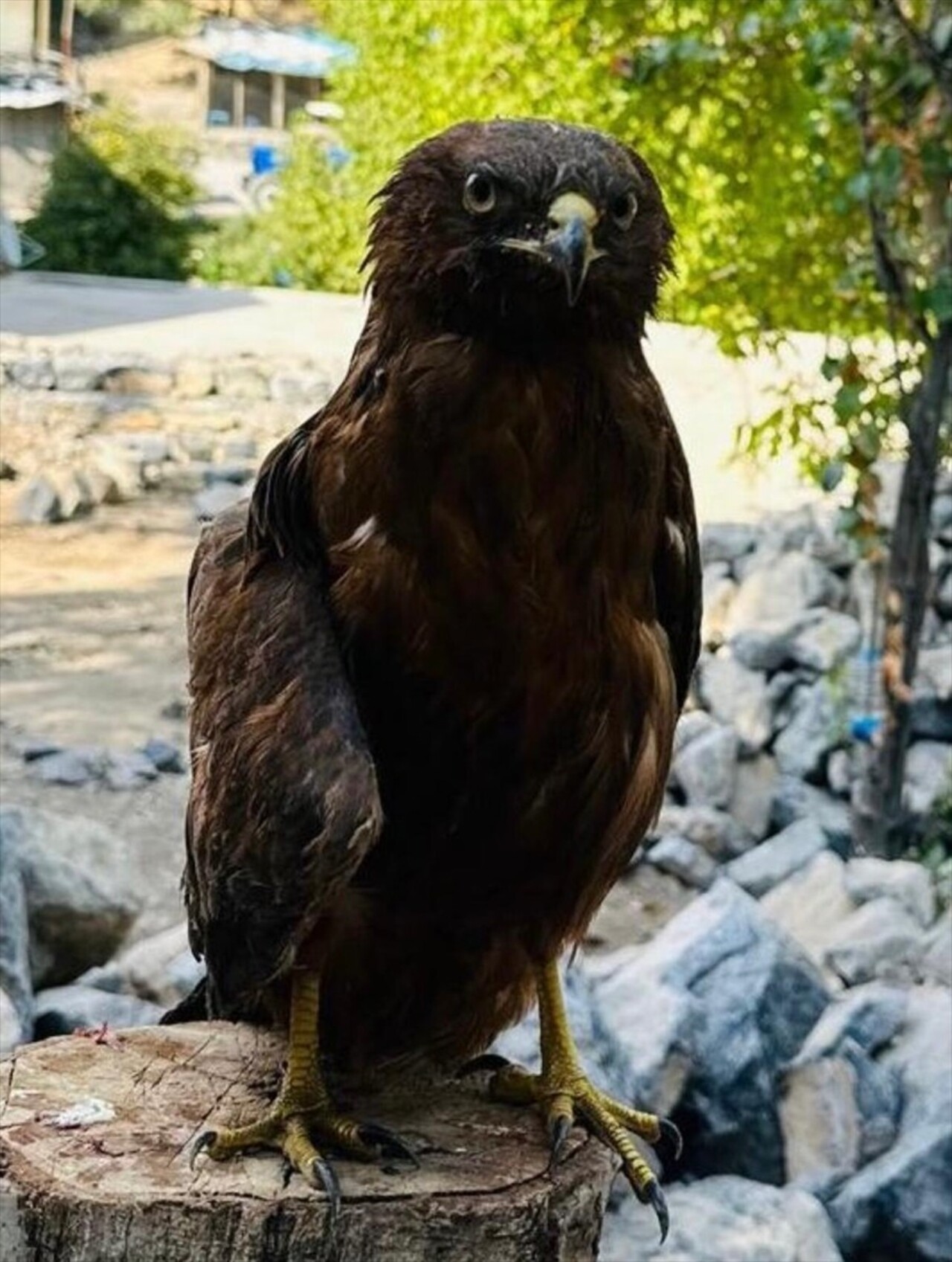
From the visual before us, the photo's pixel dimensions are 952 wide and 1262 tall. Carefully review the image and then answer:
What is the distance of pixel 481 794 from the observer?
7.97 ft

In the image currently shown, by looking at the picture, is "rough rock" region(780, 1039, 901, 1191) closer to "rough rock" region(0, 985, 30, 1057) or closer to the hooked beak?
"rough rock" region(0, 985, 30, 1057)

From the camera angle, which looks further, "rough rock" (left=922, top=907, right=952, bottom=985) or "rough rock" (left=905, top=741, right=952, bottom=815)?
"rough rock" (left=905, top=741, right=952, bottom=815)

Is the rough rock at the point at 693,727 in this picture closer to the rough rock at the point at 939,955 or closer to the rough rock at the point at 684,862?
the rough rock at the point at 684,862

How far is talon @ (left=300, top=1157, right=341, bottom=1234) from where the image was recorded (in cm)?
238

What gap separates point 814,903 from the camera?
593 cm

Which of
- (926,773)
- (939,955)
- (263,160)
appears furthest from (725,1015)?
(263,160)

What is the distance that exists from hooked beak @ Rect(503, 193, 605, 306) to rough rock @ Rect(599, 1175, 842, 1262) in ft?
7.01

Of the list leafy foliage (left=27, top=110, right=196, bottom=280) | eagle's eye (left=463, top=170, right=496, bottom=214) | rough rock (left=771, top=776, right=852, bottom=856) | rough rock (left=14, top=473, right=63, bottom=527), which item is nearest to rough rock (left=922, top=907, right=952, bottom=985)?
rough rock (left=771, top=776, right=852, bottom=856)

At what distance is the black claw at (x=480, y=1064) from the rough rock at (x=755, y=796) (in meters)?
4.25

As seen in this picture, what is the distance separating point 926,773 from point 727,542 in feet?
10.4

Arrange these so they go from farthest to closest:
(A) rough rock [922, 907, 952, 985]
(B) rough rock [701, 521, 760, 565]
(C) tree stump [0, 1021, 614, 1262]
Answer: (B) rough rock [701, 521, 760, 565]
(A) rough rock [922, 907, 952, 985]
(C) tree stump [0, 1021, 614, 1262]

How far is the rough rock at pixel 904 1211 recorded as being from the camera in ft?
13.0

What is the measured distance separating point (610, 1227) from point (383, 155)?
41.2 ft

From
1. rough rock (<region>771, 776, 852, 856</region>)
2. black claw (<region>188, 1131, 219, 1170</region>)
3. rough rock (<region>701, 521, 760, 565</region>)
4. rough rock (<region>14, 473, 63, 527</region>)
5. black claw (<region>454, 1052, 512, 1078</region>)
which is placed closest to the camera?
black claw (<region>188, 1131, 219, 1170</region>)
